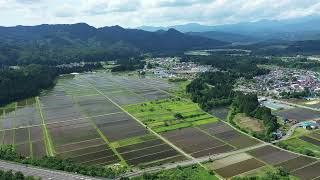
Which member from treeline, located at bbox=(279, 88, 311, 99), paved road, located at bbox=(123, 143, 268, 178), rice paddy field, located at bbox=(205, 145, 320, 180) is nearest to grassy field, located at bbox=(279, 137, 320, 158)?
rice paddy field, located at bbox=(205, 145, 320, 180)

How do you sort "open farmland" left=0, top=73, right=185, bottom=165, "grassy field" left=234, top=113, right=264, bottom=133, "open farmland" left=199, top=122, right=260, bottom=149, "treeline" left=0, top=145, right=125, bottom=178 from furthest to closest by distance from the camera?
"grassy field" left=234, top=113, right=264, bottom=133 → "open farmland" left=199, top=122, right=260, bottom=149 → "open farmland" left=0, top=73, right=185, bottom=165 → "treeline" left=0, top=145, right=125, bottom=178

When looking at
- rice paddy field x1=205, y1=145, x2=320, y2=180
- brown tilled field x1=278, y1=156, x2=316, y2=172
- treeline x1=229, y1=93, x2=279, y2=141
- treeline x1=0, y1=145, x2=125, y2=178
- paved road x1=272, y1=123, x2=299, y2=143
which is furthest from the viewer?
treeline x1=229, y1=93, x2=279, y2=141

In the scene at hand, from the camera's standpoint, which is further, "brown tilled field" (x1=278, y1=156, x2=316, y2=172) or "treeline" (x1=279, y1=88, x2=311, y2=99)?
"treeline" (x1=279, y1=88, x2=311, y2=99)

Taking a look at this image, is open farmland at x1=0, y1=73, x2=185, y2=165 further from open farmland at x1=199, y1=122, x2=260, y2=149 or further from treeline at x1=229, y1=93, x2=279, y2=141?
treeline at x1=229, y1=93, x2=279, y2=141

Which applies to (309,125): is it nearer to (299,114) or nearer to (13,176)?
(299,114)

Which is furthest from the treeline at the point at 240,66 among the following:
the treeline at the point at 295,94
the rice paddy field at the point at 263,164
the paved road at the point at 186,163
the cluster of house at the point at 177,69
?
the rice paddy field at the point at 263,164

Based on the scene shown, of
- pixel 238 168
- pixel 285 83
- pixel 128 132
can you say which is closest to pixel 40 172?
pixel 128 132
